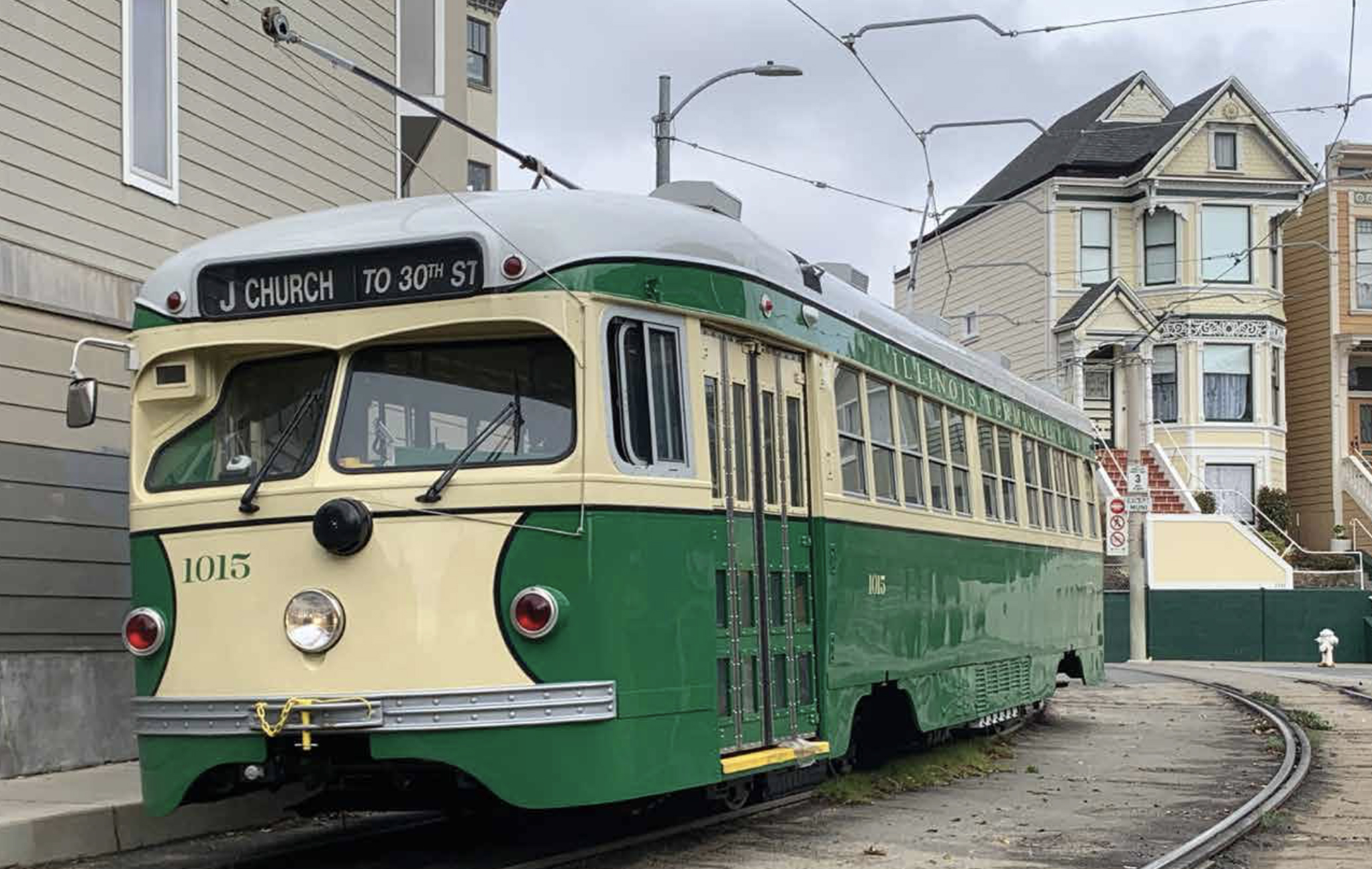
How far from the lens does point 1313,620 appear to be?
3631 centimetres

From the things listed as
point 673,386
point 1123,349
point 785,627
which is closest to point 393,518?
point 673,386

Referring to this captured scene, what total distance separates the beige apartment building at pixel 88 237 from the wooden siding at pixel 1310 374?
33.3 metres

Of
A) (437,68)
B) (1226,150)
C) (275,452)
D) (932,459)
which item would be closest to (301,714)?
(275,452)

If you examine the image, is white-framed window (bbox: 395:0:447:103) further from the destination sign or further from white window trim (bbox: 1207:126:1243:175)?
white window trim (bbox: 1207:126:1243:175)

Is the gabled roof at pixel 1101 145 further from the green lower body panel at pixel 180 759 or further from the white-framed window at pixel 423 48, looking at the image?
the green lower body panel at pixel 180 759

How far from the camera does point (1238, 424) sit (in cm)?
4172

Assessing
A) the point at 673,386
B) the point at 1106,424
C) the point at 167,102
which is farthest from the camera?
the point at 1106,424

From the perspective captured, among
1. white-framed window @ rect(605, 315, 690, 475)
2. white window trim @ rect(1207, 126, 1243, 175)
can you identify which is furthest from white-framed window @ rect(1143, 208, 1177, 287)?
white-framed window @ rect(605, 315, 690, 475)

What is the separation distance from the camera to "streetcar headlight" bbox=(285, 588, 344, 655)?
25.9 ft

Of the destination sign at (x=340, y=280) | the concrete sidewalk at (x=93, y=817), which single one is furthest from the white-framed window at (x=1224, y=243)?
the destination sign at (x=340, y=280)

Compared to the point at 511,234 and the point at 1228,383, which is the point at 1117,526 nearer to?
the point at 1228,383

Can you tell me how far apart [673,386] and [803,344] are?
4.81 ft

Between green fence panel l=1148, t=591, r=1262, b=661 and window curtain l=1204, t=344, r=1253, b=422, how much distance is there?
21.4ft

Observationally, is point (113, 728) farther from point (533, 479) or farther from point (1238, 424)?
point (1238, 424)
